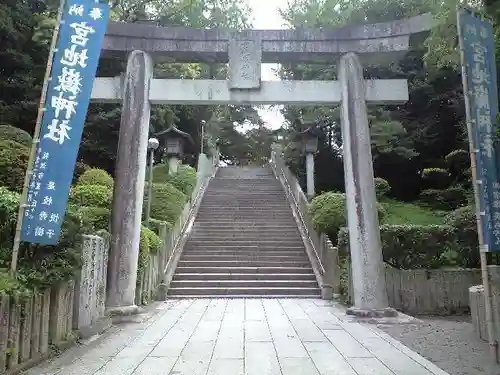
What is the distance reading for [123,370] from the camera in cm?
464

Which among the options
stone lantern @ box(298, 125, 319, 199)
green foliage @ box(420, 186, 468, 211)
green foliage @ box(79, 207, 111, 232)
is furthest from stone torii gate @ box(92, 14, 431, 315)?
green foliage @ box(420, 186, 468, 211)

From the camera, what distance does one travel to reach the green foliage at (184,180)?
17.0m

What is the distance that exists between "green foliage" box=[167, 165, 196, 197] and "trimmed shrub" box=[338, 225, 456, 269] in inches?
331

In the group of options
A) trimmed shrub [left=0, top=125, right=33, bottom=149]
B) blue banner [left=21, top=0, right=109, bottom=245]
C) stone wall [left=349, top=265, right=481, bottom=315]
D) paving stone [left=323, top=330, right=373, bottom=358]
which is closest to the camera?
blue banner [left=21, top=0, right=109, bottom=245]

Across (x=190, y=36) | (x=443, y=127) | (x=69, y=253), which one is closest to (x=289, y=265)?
Answer: (x=190, y=36)

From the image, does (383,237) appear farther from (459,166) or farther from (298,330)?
(459,166)

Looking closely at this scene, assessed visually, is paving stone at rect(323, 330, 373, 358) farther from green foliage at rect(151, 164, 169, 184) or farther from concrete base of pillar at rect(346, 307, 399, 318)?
green foliage at rect(151, 164, 169, 184)

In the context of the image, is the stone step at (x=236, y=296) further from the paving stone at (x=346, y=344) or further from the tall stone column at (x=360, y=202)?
the paving stone at (x=346, y=344)

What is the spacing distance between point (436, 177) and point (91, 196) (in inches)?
576

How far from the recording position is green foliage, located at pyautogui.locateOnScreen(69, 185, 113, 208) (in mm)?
11305

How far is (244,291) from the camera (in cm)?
1110

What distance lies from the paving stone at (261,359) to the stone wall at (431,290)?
15.2 ft

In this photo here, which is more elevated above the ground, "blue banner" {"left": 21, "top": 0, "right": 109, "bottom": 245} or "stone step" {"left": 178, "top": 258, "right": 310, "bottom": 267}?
"blue banner" {"left": 21, "top": 0, "right": 109, "bottom": 245}

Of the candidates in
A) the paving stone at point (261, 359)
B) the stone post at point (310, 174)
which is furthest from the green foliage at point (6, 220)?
the stone post at point (310, 174)
